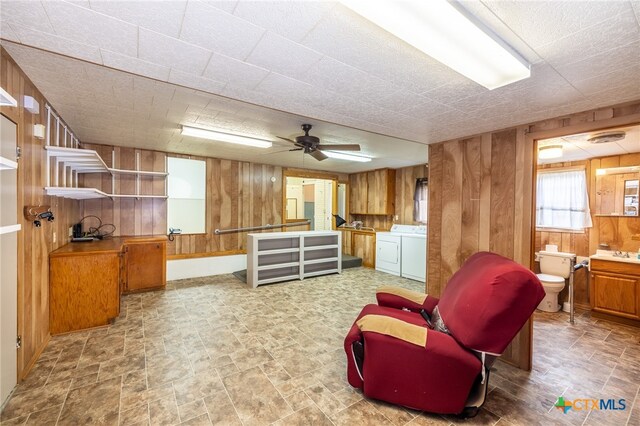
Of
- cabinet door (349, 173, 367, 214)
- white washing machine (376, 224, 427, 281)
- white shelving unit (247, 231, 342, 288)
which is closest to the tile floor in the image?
white shelving unit (247, 231, 342, 288)

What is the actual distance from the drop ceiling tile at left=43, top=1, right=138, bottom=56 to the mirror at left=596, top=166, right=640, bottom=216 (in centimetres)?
560

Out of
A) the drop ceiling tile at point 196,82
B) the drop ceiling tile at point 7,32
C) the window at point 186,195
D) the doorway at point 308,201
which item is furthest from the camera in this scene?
the doorway at point 308,201

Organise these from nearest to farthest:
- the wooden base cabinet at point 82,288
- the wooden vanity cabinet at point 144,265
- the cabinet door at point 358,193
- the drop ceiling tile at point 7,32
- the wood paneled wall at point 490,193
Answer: the drop ceiling tile at point 7,32
the wood paneled wall at point 490,193
the wooden base cabinet at point 82,288
the wooden vanity cabinet at point 144,265
the cabinet door at point 358,193

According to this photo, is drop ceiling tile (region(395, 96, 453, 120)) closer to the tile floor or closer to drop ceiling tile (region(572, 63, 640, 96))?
drop ceiling tile (region(572, 63, 640, 96))

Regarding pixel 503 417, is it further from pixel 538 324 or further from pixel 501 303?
pixel 538 324

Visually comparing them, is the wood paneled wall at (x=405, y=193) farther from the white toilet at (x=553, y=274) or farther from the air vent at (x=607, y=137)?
the air vent at (x=607, y=137)

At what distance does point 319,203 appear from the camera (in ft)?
25.9

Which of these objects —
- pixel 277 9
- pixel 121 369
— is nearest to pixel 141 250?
pixel 121 369

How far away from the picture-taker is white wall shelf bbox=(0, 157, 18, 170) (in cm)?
162

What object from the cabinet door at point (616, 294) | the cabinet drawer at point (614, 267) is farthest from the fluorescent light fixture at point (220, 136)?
the cabinet door at point (616, 294)

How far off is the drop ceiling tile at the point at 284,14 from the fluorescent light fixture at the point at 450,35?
21 centimetres

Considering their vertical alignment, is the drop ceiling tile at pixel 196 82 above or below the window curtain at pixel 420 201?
above

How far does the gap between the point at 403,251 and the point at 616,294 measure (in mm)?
2988

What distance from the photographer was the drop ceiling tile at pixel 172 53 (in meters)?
1.50
